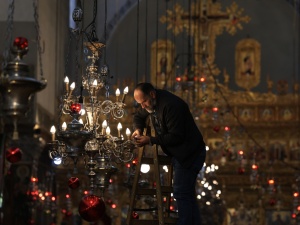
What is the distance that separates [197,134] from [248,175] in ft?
66.9

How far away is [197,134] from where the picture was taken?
351 inches

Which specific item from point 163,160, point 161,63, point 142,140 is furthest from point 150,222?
point 161,63

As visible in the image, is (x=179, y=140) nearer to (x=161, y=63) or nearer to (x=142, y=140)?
(x=142, y=140)

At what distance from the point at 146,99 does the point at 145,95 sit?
1.9 inches

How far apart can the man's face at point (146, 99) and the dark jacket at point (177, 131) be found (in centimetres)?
6

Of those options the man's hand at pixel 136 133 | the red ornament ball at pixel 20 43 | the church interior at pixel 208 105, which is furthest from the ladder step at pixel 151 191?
the church interior at pixel 208 105

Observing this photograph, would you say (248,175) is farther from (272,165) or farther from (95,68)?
(95,68)

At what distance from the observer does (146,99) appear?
873 cm

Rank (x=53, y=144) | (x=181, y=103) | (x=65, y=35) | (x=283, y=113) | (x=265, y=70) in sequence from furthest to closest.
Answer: (x=265, y=70), (x=283, y=113), (x=65, y=35), (x=53, y=144), (x=181, y=103)

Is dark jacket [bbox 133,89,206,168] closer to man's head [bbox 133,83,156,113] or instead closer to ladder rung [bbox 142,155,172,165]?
man's head [bbox 133,83,156,113]

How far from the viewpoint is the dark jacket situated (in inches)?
344

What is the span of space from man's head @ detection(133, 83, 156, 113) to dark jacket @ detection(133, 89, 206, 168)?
0.24 ft

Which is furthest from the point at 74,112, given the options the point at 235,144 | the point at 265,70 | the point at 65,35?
the point at 265,70

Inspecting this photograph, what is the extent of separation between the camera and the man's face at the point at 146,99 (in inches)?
341
